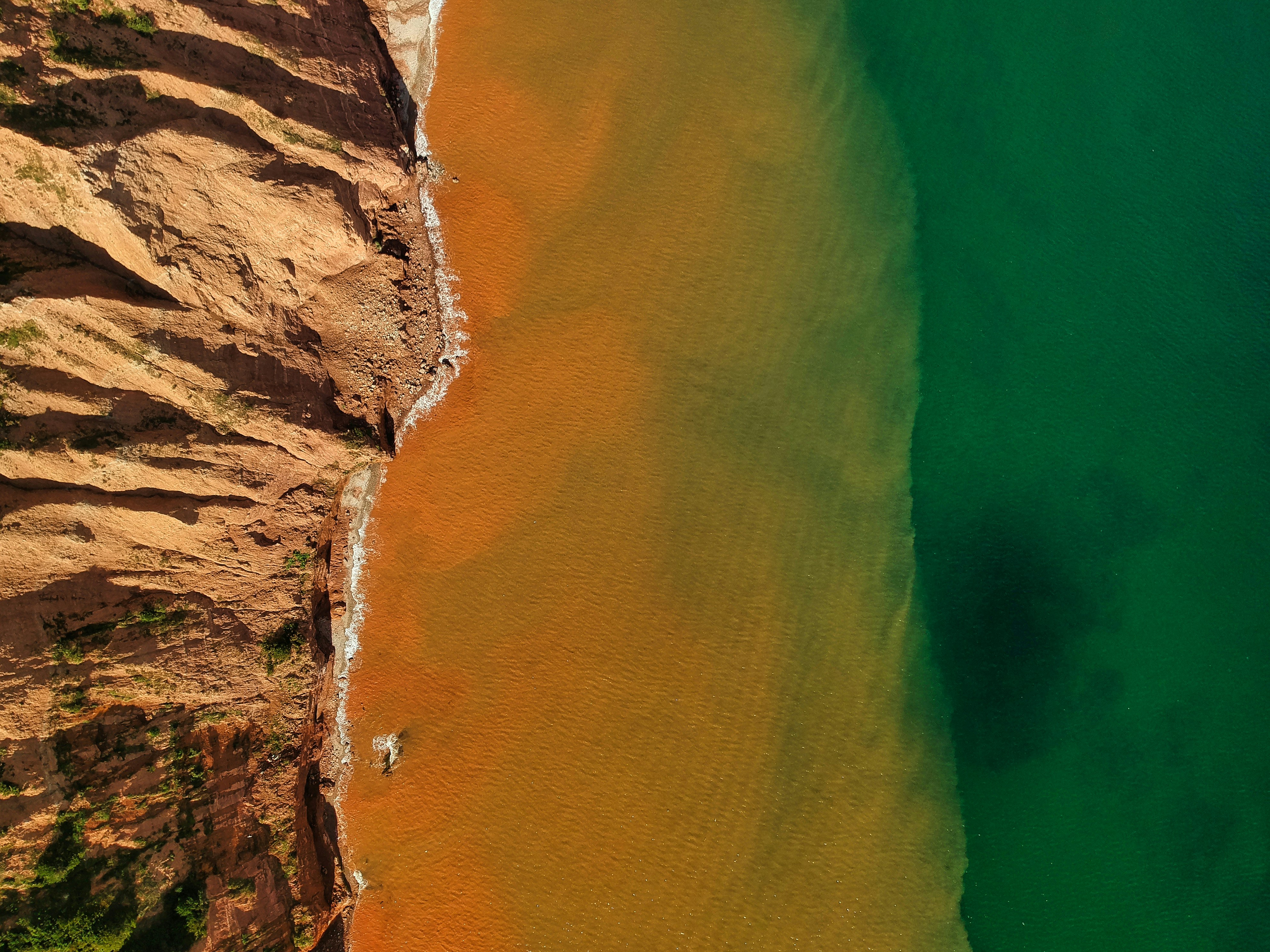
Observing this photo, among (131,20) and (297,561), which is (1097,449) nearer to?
(297,561)

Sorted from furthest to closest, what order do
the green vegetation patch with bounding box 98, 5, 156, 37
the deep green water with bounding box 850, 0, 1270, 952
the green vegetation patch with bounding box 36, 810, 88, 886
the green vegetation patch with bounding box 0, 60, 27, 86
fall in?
the deep green water with bounding box 850, 0, 1270, 952 → the green vegetation patch with bounding box 98, 5, 156, 37 → the green vegetation patch with bounding box 36, 810, 88, 886 → the green vegetation patch with bounding box 0, 60, 27, 86

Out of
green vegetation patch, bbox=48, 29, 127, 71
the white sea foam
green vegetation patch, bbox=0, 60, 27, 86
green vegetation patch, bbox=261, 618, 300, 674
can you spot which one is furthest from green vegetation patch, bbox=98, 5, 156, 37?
green vegetation patch, bbox=261, 618, 300, 674

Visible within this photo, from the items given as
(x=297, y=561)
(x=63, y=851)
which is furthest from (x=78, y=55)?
(x=63, y=851)

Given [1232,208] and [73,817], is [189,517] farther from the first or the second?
[1232,208]

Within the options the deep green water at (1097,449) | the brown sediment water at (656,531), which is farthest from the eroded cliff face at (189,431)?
the deep green water at (1097,449)

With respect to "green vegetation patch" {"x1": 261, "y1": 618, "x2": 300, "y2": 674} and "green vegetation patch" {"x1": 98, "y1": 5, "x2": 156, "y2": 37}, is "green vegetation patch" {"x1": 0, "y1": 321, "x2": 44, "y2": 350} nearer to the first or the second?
Answer: "green vegetation patch" {"x1": 98, "y1": 5, "x2": 156, "y2": 37}
